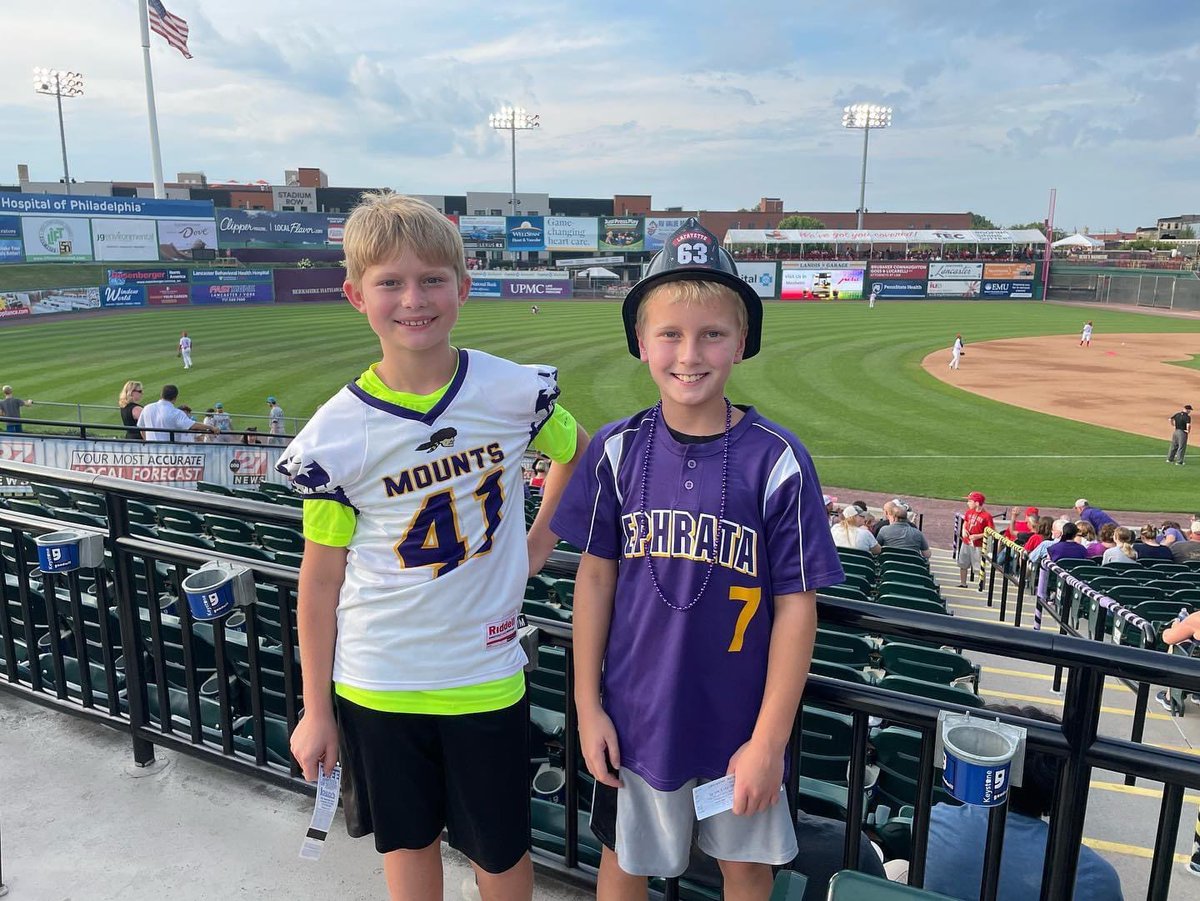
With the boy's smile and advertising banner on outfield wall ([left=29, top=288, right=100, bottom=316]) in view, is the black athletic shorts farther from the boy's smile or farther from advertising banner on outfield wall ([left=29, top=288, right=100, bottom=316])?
advertising banner on outfield wall ([left=29, top=288, right=100, bottom=316])

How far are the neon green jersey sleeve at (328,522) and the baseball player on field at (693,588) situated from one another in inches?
22.4

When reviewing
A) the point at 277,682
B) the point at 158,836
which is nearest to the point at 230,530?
the point at 277,682

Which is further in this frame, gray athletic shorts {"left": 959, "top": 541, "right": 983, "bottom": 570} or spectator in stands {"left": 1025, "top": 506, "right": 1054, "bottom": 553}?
gray athletic shorts {"left": 959, "top": 541, "right": 983, "bottom": 570}

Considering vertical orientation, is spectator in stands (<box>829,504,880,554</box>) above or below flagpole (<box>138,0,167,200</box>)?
below

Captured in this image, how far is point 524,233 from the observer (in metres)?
71.2

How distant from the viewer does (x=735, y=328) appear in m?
2.08

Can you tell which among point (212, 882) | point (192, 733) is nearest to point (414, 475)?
point (212, 882)

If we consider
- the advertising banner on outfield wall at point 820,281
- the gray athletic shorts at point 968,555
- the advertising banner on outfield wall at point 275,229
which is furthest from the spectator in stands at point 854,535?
the advertising banner on outfield wall at point 275,229

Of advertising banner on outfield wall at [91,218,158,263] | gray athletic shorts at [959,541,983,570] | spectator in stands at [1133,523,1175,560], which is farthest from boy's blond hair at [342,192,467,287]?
advertising banner on outfield wall at [91,218,158,263]

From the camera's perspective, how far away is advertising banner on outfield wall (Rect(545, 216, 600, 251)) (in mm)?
71250

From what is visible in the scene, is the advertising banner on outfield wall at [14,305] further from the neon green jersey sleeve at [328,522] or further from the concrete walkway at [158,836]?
the neon green jersey sleeve at [328,522]

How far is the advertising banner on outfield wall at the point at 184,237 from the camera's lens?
53.2 m

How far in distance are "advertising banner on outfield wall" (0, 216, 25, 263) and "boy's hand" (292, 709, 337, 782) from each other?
184ft

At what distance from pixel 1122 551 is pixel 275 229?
6074 centimetres
